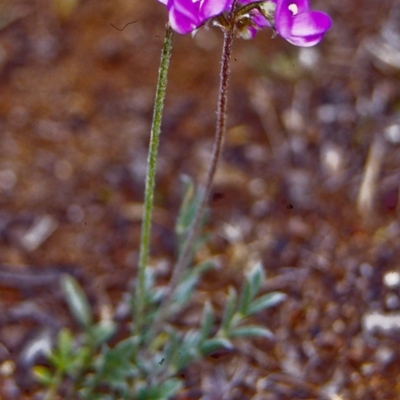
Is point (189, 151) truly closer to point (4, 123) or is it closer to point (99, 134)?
point (99, 134)

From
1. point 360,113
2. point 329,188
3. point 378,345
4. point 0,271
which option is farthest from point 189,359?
point 360,113

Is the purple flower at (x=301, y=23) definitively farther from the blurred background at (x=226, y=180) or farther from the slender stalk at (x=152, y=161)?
the blurred background at (x=226, y=180)

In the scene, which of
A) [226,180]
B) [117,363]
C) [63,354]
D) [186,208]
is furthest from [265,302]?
[226,180]

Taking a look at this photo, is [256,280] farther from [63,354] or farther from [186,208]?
[63,354]

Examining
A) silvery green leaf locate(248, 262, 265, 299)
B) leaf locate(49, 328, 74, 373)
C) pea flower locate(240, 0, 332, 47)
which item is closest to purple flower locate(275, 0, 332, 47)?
pea flower locate(240, 0, 332, 47)

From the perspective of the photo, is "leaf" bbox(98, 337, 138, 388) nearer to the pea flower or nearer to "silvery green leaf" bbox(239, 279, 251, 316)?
"silvery green leaf" bbox(239, 279, 251, 316)

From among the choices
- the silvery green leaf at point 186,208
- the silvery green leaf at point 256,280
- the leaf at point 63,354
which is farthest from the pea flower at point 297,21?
the leaf at point 63,354
